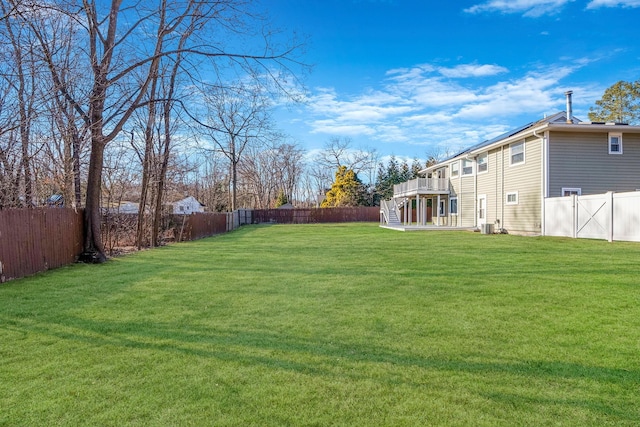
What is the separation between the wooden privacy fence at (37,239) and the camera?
281 inches

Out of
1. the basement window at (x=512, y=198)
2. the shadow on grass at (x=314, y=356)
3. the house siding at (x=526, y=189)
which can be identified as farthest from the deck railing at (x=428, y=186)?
the shadow on grass at (x=314, y=356)

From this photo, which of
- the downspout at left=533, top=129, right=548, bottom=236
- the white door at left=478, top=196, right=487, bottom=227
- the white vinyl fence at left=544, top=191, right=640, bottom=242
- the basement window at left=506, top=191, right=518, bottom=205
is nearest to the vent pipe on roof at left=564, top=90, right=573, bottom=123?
the downspout at left=533, top=129, right=548, bottom=236

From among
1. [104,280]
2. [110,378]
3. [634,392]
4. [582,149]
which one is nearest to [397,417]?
[634,392]

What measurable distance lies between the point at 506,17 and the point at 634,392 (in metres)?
16.6

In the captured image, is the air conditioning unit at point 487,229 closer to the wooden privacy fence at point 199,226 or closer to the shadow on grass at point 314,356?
the wooden privacy fence at point 199,226

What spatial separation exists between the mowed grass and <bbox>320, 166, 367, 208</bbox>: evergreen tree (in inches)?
1442

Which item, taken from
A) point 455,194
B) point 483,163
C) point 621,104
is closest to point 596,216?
point 483,163

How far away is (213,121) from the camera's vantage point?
10.0 m

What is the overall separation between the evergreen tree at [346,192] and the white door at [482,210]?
22764 millimetres

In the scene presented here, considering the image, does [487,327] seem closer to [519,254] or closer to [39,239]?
[519,254]

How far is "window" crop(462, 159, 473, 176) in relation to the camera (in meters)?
22.1

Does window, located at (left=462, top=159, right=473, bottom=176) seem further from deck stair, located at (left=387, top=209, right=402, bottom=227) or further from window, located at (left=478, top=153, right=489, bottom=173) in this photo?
deck stair, located at (left=387, top=209, right=402, bottom=227)

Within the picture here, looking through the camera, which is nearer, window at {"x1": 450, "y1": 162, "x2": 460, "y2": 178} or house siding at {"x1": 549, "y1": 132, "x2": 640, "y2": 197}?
house siding at {"x1": 549, "y1": 132, "x2": 640, "y2": 197}

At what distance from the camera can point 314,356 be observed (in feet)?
10.6
